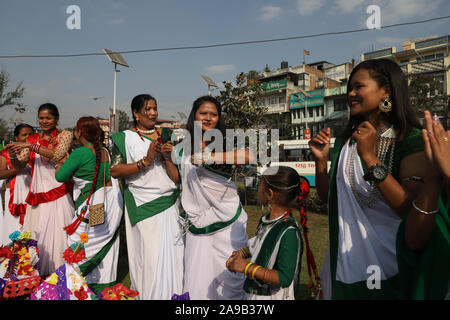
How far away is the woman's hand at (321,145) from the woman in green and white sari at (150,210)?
1.34 meters

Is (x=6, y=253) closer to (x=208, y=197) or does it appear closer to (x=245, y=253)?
(x=208, y=197)

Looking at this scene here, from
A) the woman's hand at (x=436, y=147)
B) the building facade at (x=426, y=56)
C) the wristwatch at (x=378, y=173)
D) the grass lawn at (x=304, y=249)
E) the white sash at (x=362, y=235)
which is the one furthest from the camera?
the building facade at (x=426, y=56)

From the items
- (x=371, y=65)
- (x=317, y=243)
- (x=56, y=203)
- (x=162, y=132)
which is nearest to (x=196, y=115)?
(x=162, y=132)

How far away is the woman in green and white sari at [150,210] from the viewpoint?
112 inches

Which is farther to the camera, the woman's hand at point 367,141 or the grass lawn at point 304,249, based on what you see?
the grass lawn at point 304,249

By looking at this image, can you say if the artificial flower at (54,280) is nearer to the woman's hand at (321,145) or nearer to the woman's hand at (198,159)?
the woman's hand at (198,159)

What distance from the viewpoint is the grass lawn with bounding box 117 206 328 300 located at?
4.06 m

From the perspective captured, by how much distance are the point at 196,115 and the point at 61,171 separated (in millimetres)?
1725

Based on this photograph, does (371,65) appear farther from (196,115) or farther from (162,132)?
(162,132)

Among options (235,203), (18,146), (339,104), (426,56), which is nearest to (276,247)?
(235,203)

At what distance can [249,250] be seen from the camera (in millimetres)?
2184

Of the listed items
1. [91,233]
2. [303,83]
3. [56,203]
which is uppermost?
[303,83]

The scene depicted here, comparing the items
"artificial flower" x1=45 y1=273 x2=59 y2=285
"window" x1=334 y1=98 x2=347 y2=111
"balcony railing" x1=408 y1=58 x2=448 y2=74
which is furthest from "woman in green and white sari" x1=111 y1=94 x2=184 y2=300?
"window" x1=334 y1=98 x2=347 y2=111

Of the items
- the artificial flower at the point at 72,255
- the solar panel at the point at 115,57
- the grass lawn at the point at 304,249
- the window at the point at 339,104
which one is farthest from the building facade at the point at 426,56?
the artificial flower at the point at 72,255
